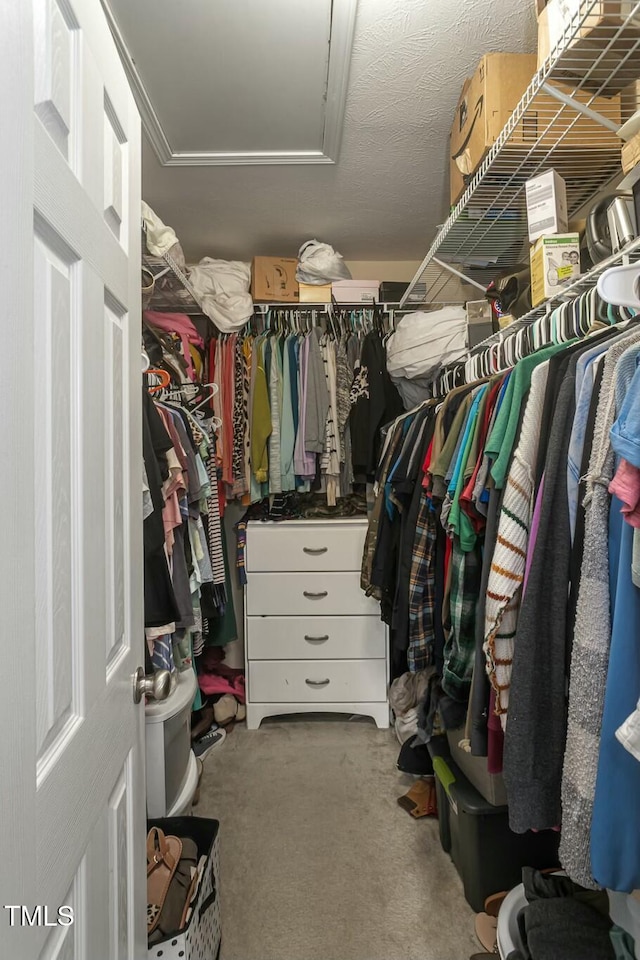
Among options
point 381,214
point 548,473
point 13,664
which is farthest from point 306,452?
point 13,664

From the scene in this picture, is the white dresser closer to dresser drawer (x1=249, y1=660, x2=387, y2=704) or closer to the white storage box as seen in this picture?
dresser drawer (x1=249, y1=660, x2=387, y2=704)

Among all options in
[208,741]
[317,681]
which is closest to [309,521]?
[317,681]

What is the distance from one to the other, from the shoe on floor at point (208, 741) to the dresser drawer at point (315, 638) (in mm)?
347

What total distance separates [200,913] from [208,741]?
3.84 ft

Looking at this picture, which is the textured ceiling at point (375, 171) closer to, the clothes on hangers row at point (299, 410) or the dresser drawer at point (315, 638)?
the clothes on hangers row at point (299, 410)

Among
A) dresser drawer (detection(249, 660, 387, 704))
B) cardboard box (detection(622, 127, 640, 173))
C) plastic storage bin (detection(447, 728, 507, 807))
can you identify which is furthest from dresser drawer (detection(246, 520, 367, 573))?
cardboard box (detection(622, 127, 640, 173))

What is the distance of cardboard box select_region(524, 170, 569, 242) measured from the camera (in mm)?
1170

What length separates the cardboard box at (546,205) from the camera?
1.17m

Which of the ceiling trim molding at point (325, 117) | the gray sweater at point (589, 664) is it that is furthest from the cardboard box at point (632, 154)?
the ceiling trim molding at point (325, 117)

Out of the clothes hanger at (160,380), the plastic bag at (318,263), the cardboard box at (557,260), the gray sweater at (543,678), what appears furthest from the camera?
the plastic bag at (318,263)

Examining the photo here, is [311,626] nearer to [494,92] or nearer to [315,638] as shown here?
[315,638]

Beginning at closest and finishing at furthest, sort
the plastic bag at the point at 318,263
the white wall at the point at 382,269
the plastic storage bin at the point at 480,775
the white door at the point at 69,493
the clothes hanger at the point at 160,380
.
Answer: the white door at the point at 69,493 → the plastic storage bin at the point at 480,775 → the clothes hanger at the point at 160,380 → the plastic bag at the point at 318,263 → the white wall at the point at 382,269

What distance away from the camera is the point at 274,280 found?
2447 millimetres

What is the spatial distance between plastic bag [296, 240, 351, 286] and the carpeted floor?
2191mm
